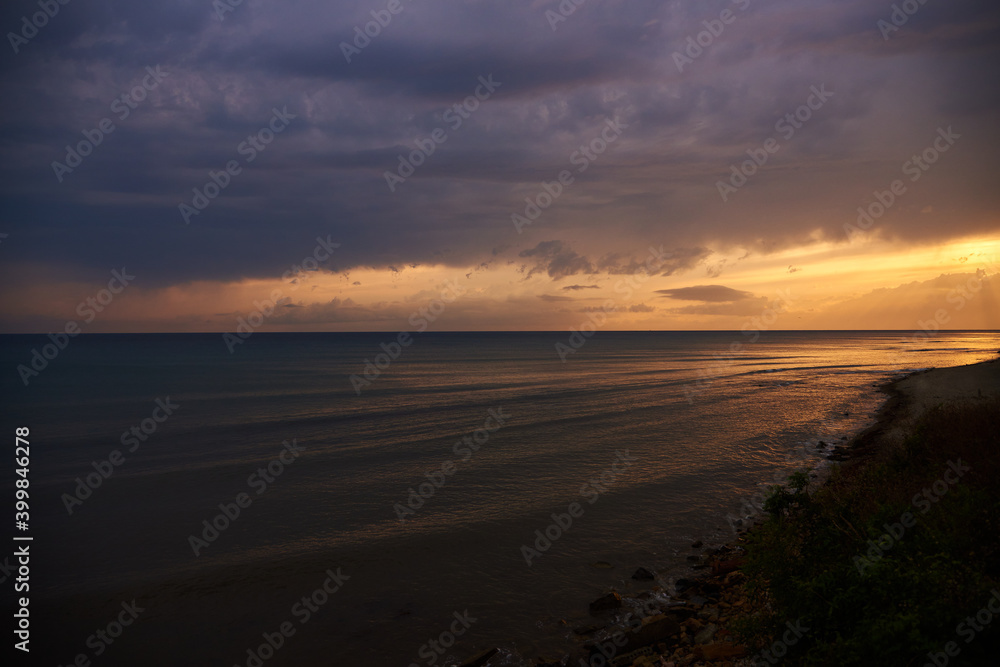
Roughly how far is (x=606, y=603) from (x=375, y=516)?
10053 millimetres

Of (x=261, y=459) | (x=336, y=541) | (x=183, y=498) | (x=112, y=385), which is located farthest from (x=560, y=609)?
(x=112, y=385)

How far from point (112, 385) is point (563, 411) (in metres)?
61.5

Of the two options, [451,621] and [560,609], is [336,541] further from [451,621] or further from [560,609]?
[560,609]

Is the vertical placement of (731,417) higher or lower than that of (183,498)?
higher

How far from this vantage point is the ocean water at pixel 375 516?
12336 mm

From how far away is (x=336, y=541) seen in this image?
17.3 metres

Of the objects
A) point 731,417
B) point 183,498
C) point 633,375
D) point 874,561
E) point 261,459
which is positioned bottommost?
point 874,561

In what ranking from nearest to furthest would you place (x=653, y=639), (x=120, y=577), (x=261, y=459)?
(x=653, y=639) → (x=120, y=577) → (x=261, y=459)
